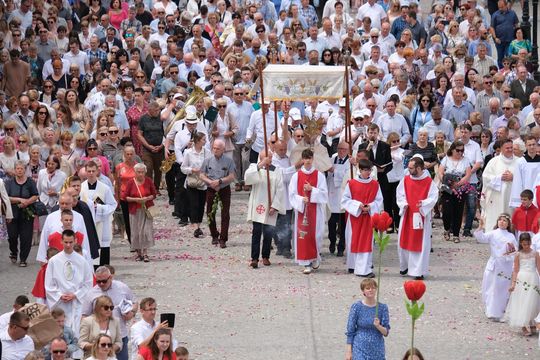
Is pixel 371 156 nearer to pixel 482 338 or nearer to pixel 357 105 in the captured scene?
pixel 357 105

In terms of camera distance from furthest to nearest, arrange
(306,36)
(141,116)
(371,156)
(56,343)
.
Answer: (306,36), (141,116), (371,156), (56,343)

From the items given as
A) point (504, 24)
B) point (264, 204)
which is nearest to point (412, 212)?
point (264, 204)

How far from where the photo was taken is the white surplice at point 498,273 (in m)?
20.8

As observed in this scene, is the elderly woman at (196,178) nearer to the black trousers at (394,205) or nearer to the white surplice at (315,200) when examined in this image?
the white surplice at (315,200)

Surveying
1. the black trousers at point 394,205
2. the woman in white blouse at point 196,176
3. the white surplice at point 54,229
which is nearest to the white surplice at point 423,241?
the black trousers at point 394,205

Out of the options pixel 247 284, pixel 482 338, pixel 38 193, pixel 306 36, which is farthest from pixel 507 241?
pixel 306 36

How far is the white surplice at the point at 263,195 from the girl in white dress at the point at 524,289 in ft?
13.7

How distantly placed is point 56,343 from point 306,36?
58.5ft

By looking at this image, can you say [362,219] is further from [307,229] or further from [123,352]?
[123,352]

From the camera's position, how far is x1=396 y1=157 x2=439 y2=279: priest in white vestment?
22.9 meters

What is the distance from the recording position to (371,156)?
24.8 metres

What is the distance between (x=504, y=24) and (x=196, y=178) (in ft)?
38.2

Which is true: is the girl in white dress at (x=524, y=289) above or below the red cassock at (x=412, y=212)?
below

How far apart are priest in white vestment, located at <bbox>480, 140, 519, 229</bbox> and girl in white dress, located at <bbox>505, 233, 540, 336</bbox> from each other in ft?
12.7
